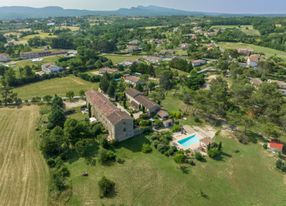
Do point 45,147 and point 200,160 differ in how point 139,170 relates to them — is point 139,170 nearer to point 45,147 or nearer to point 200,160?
point 200,160

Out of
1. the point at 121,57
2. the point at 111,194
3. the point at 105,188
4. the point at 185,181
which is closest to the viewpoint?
the point at 105,188

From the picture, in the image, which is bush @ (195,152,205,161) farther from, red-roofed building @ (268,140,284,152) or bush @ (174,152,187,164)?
red-roofed building @ (268,140,284,152)

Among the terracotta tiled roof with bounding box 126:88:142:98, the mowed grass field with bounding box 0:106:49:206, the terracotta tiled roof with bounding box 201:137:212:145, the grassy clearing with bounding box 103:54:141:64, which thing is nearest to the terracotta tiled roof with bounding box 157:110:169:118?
the terracotta tiled roof with bounding box 126:88:142:98

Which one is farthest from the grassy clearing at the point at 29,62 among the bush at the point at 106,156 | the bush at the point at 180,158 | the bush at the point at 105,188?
the bush at the point at 105,188

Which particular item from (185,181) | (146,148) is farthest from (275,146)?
(146,148)

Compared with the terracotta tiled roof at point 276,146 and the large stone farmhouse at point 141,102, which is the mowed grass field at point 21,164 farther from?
the terracotta tiled roof at point 276,146

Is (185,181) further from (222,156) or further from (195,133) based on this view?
(195,133)
